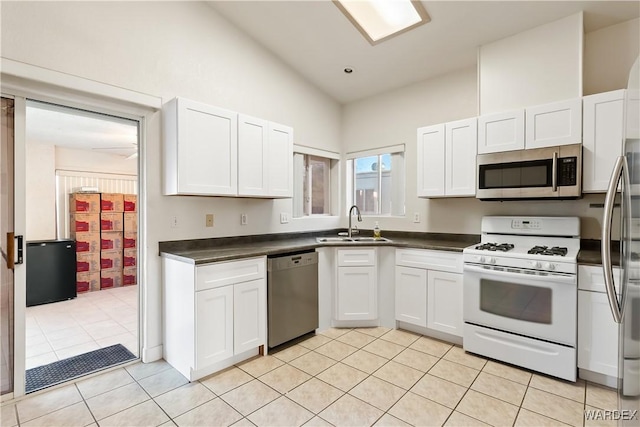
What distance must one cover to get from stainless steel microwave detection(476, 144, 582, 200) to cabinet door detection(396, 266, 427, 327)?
98 centimetres

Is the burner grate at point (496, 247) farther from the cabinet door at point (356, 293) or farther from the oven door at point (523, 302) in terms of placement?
the cabinet door at point (356, 293)

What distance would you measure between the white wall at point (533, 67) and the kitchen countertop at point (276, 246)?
4.25 feet

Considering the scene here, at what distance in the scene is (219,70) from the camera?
3.03 m

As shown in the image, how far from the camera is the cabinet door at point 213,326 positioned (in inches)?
90.0

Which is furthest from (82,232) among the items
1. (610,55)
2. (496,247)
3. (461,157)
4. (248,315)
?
(610,55)

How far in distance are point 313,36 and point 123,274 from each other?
4.87 metres

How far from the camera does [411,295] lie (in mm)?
3117

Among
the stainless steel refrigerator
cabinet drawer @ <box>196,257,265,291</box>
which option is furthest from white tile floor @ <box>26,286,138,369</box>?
the stainless steel refrigerator

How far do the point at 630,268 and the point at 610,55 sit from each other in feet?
7.82

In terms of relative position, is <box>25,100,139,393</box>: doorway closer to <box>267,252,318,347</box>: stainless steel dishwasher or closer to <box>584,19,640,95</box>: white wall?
<box>267,252,318,347</box>: stainless steel dishwasher

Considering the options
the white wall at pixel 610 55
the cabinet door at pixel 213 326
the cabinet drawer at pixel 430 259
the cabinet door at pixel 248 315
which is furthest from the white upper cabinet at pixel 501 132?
the cabinet door at pixel 213 326

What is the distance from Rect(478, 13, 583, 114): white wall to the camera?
8.37 feet

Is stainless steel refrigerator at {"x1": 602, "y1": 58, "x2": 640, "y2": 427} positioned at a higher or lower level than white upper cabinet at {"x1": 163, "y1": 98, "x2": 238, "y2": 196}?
lower

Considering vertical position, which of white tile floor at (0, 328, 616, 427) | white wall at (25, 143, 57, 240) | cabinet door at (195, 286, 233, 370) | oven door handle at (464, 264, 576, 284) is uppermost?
white wall at (25, 143, 57, 240)
